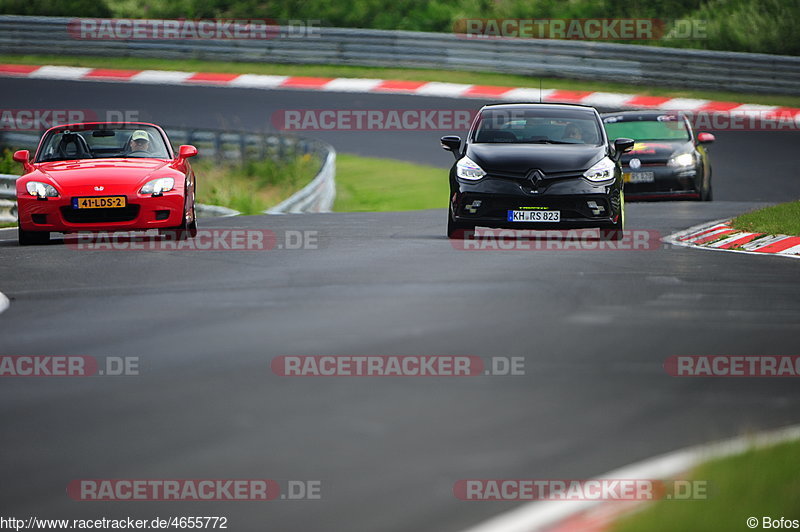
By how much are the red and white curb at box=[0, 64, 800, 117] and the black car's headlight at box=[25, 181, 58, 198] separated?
55.9 feet

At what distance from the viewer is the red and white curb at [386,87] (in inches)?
1186

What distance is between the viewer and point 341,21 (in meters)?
38.2

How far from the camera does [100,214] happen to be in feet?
46.2

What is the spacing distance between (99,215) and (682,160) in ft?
32.2

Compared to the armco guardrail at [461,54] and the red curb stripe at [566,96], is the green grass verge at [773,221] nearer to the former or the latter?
the red curb stripe at [566,96]

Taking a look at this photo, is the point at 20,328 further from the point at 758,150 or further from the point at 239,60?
the point at 239,60

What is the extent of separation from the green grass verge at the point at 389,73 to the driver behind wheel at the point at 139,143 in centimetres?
1774

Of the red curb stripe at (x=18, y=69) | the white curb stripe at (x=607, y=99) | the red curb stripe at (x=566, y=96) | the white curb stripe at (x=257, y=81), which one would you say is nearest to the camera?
the white curb stripe at (x=607, y=99)

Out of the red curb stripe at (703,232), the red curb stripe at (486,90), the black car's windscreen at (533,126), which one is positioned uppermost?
the black car's windscreen at (533,126)

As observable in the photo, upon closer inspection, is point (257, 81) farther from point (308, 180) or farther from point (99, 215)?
point (99, 215)

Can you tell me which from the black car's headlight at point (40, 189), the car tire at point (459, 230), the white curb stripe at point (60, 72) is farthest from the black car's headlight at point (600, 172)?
the white curb stripe at point (60, 72)

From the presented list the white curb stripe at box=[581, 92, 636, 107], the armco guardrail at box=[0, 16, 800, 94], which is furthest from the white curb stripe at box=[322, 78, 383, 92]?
the white curb stripe at box=[581, 92, 636, 107]

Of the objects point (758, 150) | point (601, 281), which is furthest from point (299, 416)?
point (758, 150)

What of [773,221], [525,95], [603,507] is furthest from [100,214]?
[525,95]
